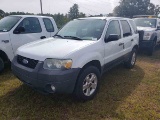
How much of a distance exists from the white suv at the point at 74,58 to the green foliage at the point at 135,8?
153ft

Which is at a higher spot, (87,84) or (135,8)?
(135,8)

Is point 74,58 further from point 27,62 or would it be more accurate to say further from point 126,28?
point 126,28

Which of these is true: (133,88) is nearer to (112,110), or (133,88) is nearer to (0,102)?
(112,110)

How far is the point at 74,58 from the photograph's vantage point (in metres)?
3.43

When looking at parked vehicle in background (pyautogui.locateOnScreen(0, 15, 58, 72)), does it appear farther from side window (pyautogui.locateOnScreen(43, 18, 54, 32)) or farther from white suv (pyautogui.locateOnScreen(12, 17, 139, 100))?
white suv (pyautogui.locateOnScreen(12, 17, 139, 100))

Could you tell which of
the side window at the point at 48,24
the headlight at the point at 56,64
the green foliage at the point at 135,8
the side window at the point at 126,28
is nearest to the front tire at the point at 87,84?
the headlight at the point at 56,64

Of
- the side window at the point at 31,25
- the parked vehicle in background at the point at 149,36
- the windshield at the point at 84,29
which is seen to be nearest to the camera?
the windshield at the point at 84,29

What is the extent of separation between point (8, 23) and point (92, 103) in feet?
12.7

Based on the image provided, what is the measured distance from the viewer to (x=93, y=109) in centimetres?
370

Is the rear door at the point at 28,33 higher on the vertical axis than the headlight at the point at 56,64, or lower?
higher

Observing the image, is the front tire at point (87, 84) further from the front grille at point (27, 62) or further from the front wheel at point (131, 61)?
the front wheel at point (131, 61)

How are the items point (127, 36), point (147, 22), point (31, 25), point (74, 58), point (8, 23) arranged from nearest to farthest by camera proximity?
point (74, 58) < point (127, 36) < point (8, 23) < point (31, 25) < point (147, 22)

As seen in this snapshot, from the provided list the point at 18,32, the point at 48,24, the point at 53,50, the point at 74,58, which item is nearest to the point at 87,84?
the point at 74,58

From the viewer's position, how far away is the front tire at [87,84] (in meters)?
3.63
